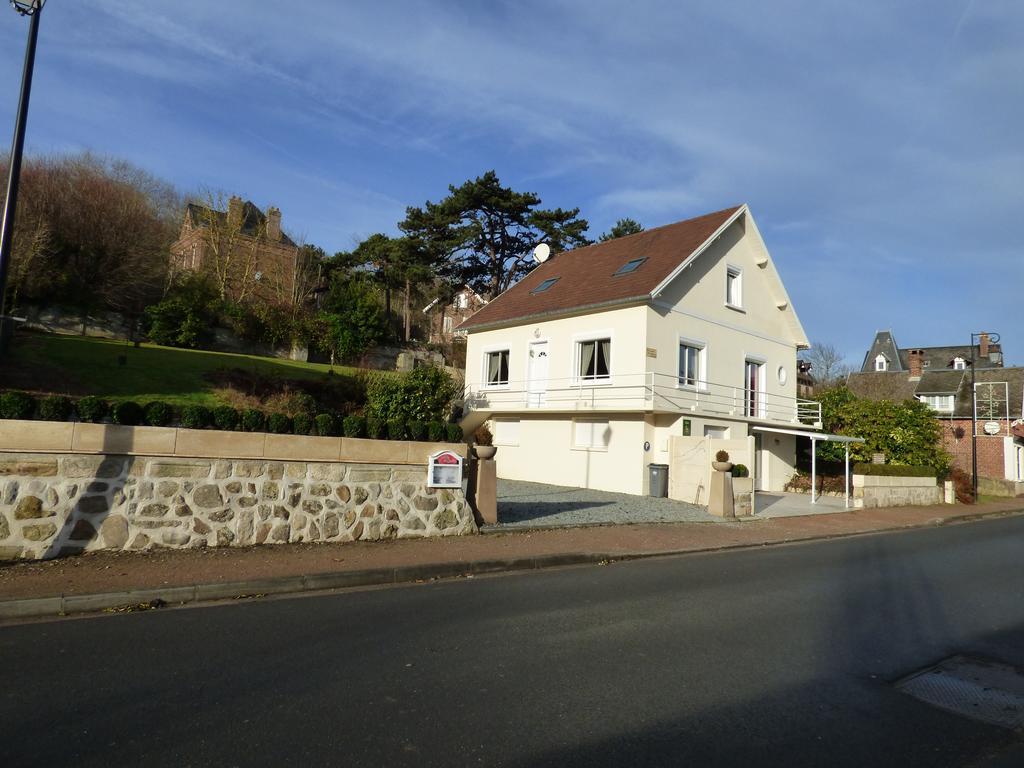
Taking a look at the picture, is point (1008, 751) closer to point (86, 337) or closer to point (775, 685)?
point (775, 685)

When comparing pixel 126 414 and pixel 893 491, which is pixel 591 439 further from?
pixel 126 414

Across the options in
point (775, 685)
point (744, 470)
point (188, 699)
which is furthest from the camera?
point (744, 470)

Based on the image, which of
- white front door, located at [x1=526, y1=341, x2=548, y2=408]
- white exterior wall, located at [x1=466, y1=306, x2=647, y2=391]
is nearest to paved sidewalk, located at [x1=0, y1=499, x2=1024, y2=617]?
white exterior wall, located at [x1=466, y1=306, x2=647, y2=391]

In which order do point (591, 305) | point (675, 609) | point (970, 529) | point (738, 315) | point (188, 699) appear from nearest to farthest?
point (188, 699)
point (675, 609)
point (970, 529)
point (591, 305)
point (738, 315)

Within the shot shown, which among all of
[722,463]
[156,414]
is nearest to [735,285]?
[722,463]

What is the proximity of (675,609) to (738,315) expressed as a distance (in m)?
19.6

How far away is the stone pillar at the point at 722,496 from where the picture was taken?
16250 millimetres

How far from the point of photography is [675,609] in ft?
23.0

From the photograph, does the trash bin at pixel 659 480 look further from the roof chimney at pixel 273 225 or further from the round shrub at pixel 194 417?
the roof chimney at pixel 273 225

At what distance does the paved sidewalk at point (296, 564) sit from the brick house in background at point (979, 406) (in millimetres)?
28412

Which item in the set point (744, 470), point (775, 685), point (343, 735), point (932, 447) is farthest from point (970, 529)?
point (343, 735)

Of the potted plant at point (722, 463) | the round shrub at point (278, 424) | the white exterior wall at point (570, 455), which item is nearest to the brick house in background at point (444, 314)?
the white exterior wall at point (570, 455)

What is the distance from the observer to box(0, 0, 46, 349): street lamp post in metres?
7.29

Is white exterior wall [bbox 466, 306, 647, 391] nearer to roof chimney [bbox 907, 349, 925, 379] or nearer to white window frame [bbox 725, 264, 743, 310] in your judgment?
white window frame [bbox 725, 264, 743, 310]
